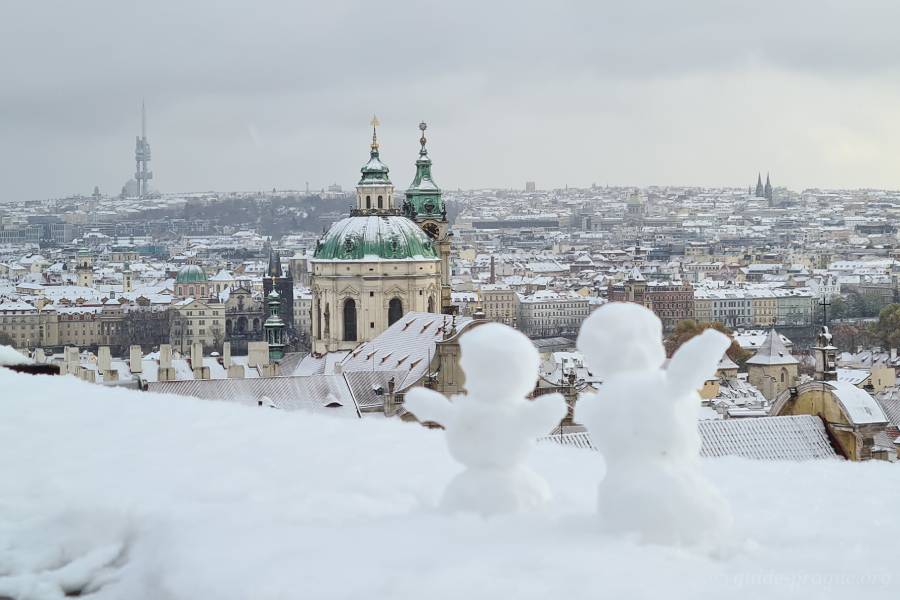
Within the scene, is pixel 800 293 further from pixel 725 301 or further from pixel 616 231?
pixel 616 231

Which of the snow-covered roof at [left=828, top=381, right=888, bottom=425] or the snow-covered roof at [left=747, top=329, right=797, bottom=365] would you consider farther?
the snow-covered roof at [left=747, top=329, right=797, bottom=365]

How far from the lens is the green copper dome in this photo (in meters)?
37.8

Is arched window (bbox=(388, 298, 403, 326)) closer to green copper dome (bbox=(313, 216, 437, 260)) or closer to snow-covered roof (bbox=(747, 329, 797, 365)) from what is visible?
green copper dome (bbox=(313, 216, 437, 260))

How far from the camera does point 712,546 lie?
11.2 ft

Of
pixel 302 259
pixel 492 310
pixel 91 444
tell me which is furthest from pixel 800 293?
pixel 91 444

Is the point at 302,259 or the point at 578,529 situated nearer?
the point at 578,529

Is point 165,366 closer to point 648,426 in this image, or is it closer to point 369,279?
point 369,279

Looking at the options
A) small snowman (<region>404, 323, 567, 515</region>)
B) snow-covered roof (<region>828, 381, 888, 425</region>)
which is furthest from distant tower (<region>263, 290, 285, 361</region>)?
small snowman (<region>404, 323, 567, 515</region>)

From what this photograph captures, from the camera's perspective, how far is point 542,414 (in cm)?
353

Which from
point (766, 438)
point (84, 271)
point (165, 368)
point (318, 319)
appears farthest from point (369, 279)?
point (84, 271)

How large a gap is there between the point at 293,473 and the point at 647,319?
1.35m

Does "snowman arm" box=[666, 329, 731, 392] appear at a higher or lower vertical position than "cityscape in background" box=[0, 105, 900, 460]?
higher

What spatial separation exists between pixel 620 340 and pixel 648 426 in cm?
22

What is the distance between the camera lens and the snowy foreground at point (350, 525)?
3.18m
